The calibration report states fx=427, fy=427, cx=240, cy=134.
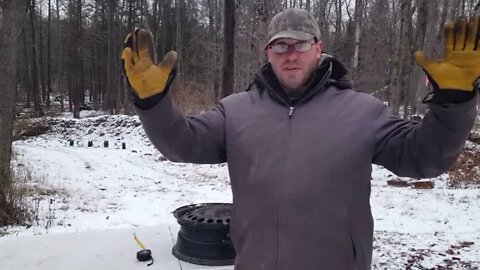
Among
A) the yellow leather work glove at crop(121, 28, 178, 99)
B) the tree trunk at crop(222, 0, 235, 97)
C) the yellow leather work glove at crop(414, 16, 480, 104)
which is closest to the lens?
the yellow leather work glove at crop(414, 16, 480, 104)

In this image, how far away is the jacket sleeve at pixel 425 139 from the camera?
129cm

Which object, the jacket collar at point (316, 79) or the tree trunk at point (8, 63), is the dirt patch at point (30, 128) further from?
the jacket collar at point (316, 79)

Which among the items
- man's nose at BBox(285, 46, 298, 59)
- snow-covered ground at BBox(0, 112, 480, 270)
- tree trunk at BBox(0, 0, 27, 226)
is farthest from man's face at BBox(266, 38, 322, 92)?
tree trunk at BBox(0, 0, 27, 226)

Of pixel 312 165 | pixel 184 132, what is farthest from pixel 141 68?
pixel 312 165

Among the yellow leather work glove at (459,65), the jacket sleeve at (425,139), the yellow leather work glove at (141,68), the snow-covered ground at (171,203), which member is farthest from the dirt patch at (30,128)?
the yellow leather work glove at (459,65)

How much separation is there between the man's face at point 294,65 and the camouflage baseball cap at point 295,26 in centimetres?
2

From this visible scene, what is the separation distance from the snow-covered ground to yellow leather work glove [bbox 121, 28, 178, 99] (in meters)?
1.97

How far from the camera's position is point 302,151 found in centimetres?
151

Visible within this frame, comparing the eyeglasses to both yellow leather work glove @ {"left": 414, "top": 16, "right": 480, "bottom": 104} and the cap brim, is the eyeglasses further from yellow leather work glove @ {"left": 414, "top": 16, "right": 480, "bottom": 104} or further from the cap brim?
yellow leather work glove @ {"left": 414, "top": 16, "right": 480, "bottom": 104}

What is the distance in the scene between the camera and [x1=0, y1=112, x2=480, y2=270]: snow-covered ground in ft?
15.7

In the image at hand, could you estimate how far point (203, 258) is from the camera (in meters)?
2.89

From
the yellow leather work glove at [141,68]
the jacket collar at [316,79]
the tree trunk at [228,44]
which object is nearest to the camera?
the yellow leather work glove at [141,68]

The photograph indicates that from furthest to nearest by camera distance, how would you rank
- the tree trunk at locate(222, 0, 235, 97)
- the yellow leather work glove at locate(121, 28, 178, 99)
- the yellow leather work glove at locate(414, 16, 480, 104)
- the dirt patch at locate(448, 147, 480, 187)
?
the dirt patch at locate(448, 147, 480, 187) < the tree trunk at locate(222, 0, 235, 97) < the yellow leather work glove at locate(121, 28, 178, 99) < the yellow leather work glove at locate(414, 16, 480, 104)

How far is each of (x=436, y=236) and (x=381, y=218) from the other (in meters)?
1.00
